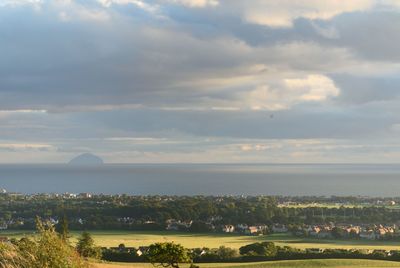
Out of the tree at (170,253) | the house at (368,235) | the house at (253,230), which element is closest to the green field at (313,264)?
the tree at (170,253)

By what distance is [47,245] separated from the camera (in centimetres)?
1719

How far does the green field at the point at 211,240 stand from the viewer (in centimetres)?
5184

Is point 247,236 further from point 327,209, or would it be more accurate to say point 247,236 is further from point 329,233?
point 327,209

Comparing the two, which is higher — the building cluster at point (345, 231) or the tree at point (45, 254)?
the tree at point (45, 254)

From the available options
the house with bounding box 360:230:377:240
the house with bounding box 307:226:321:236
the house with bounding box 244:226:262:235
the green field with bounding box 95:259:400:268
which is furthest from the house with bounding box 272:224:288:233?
the green field with bounding box 95:259:400:268

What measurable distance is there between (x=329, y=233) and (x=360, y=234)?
334 centimetres

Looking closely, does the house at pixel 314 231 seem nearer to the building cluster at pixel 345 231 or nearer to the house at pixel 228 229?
the building cluster at pixel 345 231

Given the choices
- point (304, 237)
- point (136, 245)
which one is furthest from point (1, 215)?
point (304, 237)

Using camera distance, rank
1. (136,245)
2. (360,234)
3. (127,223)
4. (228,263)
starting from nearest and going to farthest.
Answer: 1. (228,263)
2. (136,245)
3. (360,234)
4. (127,223)

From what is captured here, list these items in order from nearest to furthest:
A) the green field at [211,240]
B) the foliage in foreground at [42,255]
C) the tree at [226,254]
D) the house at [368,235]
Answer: the foliage in foreground at [42,255], the tree at [226,254], the green field at [211,240], the house at [368,235]

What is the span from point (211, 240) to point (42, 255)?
134 feet

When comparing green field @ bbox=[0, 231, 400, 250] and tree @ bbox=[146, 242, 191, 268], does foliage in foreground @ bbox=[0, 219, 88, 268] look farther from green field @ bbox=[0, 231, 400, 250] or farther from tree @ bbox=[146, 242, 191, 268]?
green field @ bbox=[0, 231, 400, 250]

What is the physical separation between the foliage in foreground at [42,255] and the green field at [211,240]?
33.5 meters

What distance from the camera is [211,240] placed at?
56.9 metres
